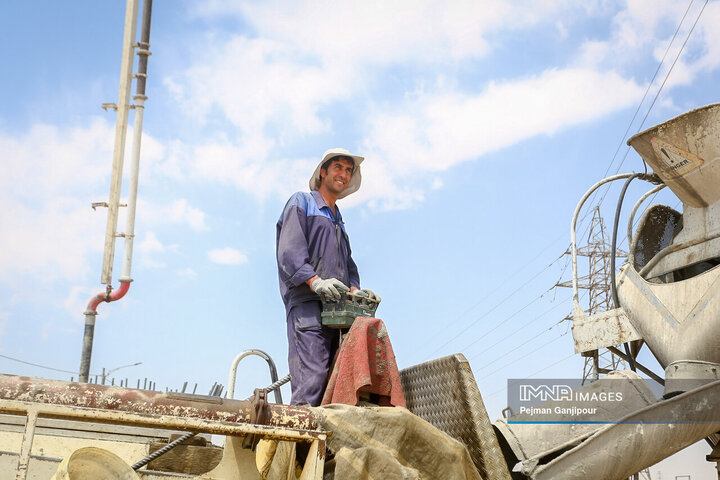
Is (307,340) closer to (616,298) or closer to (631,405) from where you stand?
(631,405)

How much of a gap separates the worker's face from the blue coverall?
0.11 m

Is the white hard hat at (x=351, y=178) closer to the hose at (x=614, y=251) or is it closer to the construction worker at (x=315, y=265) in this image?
the construction worker at (x=315, y=265)

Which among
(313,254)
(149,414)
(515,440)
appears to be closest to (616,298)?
(515,440)

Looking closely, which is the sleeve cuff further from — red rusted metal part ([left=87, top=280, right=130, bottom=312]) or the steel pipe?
red rusted metal part ([left=87, top=280, right=130, bottom=312])

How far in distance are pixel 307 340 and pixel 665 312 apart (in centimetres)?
222

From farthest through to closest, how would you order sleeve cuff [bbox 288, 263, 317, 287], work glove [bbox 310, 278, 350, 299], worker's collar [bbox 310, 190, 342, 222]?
1. worker's collar [bbox 310, 190, 342, 222]
2. sleeve cuff [bbox 288, 263, 317, 287]
3. work glove [bbox 310, 278, 350, 299]

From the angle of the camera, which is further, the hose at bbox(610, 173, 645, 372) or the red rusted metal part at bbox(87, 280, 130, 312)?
the red rusted metal part at bbox(87, 280, 130, 312)

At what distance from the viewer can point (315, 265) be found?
4.15 m

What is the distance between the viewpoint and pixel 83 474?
2252 mm

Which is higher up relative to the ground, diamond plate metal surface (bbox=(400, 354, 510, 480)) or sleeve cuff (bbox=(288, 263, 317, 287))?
sleeve cuff (bbox=(288, 263, 317, 287))

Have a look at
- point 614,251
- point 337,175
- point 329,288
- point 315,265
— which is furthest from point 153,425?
point 614,251

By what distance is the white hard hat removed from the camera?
447 cm

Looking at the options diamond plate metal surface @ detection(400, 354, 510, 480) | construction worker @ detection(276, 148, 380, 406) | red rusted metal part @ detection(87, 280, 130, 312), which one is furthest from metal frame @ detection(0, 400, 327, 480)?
red rusted metal part @ detection(87, 280, 130, 312)

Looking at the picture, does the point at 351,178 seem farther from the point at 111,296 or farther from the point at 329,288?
the point at 111,296
